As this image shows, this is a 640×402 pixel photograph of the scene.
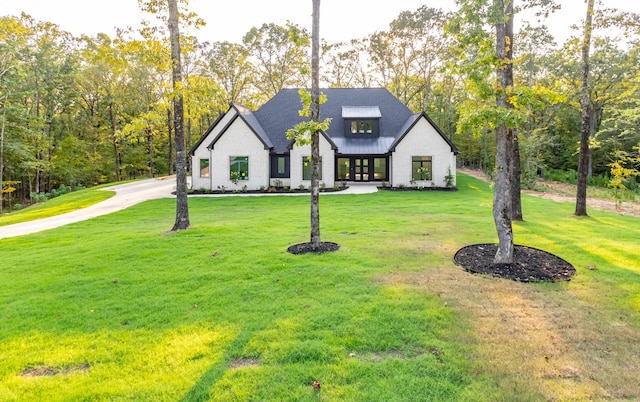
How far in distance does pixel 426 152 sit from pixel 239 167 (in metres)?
12.5

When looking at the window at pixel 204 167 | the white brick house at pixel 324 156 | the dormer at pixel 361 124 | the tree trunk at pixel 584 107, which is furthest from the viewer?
the dormer at pixel 361 124

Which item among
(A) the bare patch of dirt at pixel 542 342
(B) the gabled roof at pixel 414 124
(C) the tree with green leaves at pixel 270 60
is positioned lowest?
(A) the bare patch of dirt at pixel 542 342

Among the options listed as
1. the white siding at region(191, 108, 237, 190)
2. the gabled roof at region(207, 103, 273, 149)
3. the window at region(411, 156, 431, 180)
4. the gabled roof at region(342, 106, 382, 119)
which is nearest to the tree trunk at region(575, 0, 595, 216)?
the window at region(411, 156, 431, 180)

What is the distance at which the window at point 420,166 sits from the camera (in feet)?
78.4

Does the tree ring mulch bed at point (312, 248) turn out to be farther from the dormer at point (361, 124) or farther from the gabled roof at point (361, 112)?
the gabled roof at point (361, 112)

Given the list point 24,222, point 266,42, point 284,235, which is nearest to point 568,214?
point 284,235

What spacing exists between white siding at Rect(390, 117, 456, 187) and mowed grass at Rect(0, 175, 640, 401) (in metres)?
14.9

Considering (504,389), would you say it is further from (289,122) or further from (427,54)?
(427,54)

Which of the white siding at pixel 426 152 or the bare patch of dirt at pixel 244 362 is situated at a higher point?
the white siding at pixel 426 152

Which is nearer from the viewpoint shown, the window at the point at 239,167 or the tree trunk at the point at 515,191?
the tree trunk at the point at 515,191

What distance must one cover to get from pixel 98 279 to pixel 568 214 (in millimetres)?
15036

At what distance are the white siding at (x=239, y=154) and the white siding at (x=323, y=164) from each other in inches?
69.7

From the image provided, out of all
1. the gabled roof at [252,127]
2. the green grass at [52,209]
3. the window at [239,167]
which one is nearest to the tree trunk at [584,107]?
the gabled roof at [252,127]

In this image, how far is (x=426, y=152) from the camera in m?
23.8
